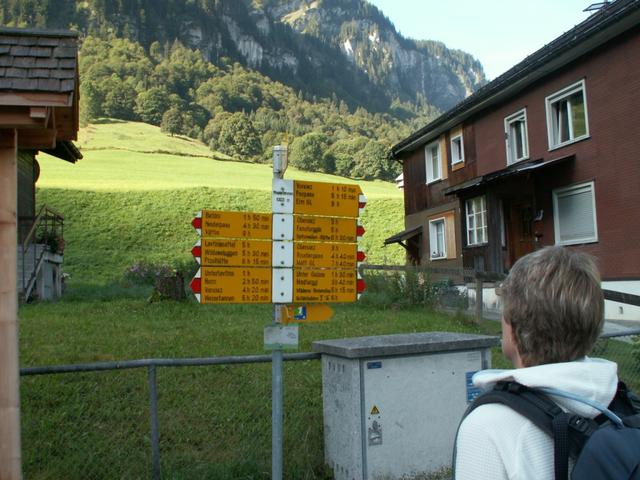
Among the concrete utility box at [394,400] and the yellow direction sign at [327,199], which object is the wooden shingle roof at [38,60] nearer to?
the yellow direction sign at [327,199]

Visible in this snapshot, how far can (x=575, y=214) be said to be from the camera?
16.5 metres

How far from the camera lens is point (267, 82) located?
149125 millimetres

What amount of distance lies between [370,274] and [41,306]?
869 cm

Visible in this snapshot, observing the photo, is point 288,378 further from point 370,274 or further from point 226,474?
point 370,274

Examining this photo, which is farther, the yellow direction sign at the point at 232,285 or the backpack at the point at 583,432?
the yellow direction sign at the point at 232,285

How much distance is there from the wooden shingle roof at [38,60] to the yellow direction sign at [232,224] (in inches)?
52.0

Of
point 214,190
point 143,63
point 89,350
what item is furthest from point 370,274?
point 143,63

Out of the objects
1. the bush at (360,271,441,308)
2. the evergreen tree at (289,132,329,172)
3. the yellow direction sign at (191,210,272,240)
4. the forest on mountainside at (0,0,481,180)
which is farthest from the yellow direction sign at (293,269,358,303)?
the evergreen tree at (289,132,329,172)

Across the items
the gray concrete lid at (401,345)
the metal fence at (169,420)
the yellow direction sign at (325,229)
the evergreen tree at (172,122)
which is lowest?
the metal fence at (169,420)

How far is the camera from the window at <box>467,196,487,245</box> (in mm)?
20609

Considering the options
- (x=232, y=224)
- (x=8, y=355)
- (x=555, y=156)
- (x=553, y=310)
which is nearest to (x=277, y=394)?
(x=232, y=224)

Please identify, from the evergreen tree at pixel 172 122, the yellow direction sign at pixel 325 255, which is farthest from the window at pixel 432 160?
the evergreen tree at pixel 172 122

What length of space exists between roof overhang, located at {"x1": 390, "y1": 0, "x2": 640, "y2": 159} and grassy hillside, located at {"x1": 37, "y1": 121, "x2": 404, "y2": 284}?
503 inches

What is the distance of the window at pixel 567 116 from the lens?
16234 millimetres
